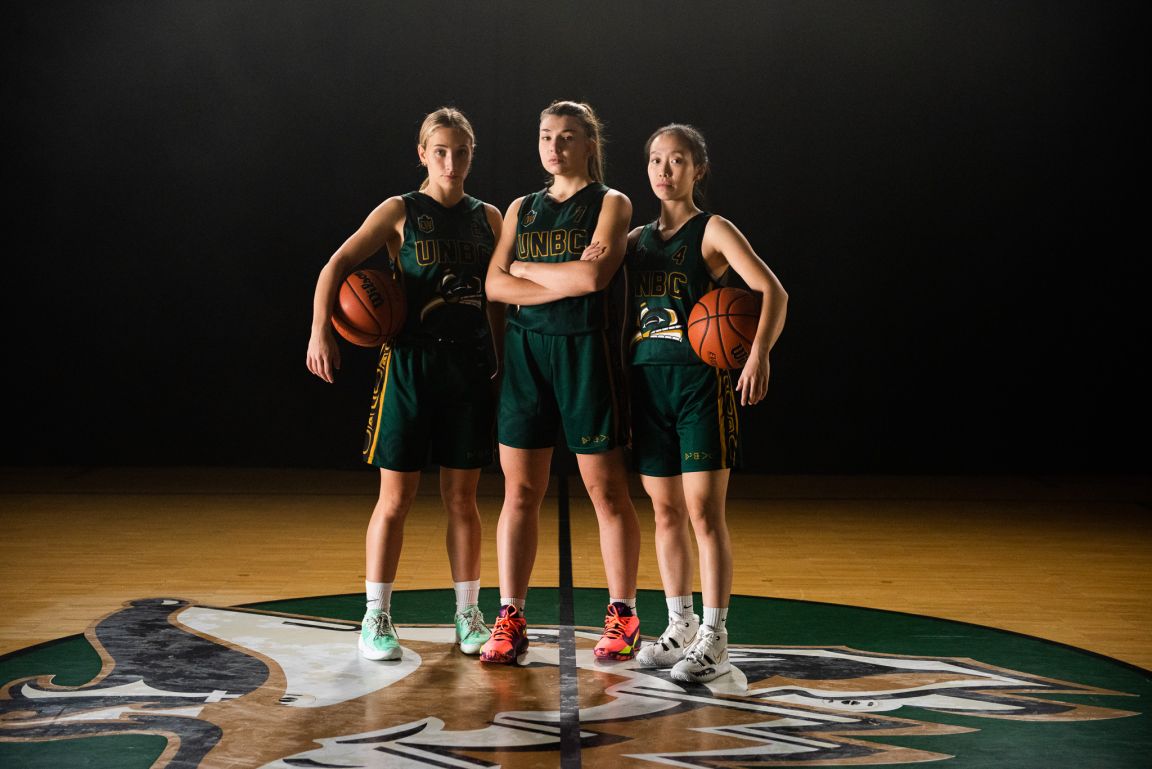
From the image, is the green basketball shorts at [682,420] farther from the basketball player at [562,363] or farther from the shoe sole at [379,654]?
the shoe sole at [379,654]

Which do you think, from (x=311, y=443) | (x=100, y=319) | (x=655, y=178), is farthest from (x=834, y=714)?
(x=100, y=319)

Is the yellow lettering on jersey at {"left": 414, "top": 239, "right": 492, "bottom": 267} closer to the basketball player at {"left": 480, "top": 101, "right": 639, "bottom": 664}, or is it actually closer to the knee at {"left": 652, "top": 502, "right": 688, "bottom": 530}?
the basketball player at {"left": 480, "top": 101, "right": 639, "bottom": 664}

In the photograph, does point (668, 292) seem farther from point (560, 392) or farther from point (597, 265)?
point (560, 392)

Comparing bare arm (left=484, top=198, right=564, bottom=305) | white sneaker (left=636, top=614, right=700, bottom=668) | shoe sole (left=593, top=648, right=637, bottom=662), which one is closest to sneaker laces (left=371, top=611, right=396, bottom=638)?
shoe sole (left=593, top=648, right=637, bottom=662)

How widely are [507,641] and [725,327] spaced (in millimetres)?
915

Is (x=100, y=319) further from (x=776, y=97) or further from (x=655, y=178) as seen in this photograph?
(x=655, y=178)

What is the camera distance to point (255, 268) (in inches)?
279

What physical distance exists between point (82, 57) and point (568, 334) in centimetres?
517

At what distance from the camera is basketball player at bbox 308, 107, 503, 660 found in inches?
122

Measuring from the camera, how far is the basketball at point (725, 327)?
2.86 metres

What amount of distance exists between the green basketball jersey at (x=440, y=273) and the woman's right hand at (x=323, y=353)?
→ 0.55ft

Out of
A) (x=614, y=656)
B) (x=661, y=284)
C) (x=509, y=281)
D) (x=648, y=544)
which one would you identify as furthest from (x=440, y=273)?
(x=648, y=544)

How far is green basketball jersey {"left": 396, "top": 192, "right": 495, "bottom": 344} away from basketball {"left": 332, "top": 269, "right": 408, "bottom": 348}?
62mm

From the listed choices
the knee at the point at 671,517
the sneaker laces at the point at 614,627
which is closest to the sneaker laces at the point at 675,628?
the sneaker laces at the point at 614,627
